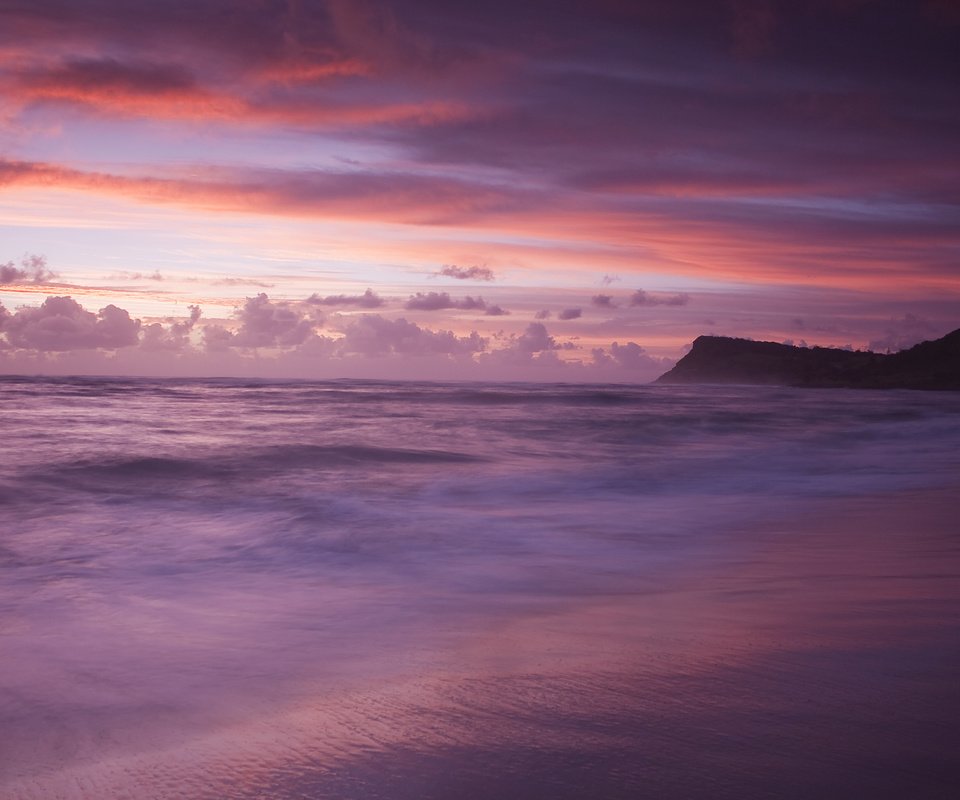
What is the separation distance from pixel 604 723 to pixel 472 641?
152 cm

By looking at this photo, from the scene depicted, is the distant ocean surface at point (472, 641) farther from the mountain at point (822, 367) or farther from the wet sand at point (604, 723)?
the mountain at point (822, 367)

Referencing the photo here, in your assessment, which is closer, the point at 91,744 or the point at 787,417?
the point at 91,744

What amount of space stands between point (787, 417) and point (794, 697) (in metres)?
31.9

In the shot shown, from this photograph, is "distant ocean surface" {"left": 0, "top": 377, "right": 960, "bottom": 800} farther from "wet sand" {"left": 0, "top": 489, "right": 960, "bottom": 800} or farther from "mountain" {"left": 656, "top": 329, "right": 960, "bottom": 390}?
"mountain" {"left": 656, "top": 329, "right": 960, "bottom": 390}

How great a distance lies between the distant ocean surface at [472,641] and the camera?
299cm

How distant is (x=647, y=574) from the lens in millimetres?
6754

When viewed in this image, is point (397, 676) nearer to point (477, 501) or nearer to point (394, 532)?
point (394, 532)

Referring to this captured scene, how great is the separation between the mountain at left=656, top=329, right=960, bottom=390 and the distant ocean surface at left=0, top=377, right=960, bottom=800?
82.7 meters

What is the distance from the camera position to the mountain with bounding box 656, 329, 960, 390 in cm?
8631

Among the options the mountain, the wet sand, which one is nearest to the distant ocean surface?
the wet sand

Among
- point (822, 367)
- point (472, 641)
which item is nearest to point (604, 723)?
point (472, 641)

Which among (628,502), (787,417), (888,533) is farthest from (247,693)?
(787,417)

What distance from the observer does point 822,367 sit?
104750 millimetres

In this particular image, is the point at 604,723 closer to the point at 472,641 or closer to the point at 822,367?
the point at 472,641
